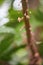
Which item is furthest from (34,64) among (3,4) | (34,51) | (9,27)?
(3,4)

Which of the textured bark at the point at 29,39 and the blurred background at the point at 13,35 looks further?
the blurred background at the point at 13,35

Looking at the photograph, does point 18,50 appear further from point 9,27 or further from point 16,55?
point 9,27

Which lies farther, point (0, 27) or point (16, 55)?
point (16, 55)

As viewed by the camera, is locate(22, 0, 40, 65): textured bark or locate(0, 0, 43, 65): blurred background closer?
locate(22, 0, 40, 65): textured bark

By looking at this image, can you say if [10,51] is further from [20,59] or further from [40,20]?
[40,20]

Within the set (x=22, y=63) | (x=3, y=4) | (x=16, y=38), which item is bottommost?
(x=22, y=63)

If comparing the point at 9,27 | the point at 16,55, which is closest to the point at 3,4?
the point at 9,27

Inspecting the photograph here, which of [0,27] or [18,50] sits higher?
[0,27]
